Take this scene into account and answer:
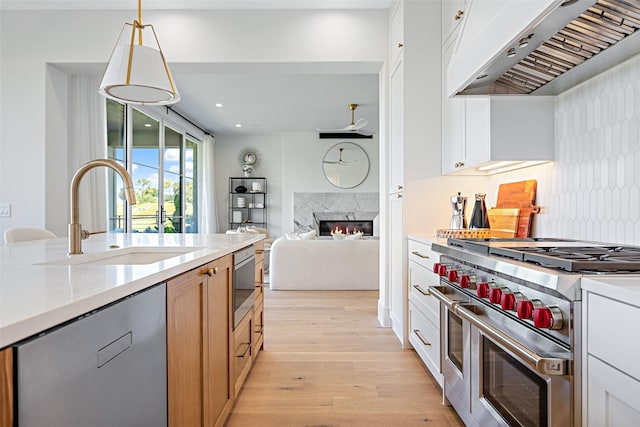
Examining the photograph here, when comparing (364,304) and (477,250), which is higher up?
(477,250)

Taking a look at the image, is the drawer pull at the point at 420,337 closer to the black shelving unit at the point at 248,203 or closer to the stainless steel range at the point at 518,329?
the stainless steel range at the point at 518,329

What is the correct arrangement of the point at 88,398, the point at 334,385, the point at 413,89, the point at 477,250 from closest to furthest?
the point at 88,398, the point at 477,250, the point at 334,385, the point at 413,89

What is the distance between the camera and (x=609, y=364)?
960 millimetres

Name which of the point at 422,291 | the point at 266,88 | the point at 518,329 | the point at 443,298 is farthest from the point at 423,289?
the point at 266,88

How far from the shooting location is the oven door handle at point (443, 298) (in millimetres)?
1787

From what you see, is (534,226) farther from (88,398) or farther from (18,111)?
(18,111)

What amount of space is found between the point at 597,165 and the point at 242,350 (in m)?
1.99

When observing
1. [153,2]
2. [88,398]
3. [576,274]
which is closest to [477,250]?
[576,274]

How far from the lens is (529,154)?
7.27 feet

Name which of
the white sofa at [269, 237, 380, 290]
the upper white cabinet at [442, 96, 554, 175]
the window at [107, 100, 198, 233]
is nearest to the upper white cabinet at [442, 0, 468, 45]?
the upper white cabinet at [442, 96, 554, 175]

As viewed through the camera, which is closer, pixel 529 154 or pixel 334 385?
pixel 529 154

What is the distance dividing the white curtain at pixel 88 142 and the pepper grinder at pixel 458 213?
3.43 m

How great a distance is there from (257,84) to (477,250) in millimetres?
4412

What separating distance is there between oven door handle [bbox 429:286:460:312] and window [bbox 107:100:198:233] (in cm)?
414
